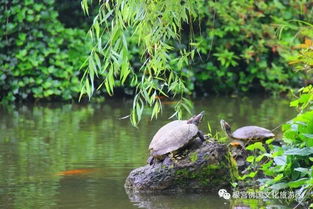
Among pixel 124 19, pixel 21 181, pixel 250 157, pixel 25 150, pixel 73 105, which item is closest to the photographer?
pixel 124 19

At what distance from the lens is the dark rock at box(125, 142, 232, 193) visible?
21.7 feet

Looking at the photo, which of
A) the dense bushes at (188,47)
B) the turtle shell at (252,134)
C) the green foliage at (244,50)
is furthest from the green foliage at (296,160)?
the green foliage at (244,50)

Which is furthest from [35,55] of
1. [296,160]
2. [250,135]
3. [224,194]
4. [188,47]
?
[296,160]

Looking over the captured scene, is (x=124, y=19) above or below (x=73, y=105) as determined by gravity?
above

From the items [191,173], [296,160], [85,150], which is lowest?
[85,150]

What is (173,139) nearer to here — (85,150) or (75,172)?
(75,172)

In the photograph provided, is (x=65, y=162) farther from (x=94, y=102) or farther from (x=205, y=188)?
(x=94, y=102)

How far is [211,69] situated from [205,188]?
8530mm

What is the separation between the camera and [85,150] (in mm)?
8766

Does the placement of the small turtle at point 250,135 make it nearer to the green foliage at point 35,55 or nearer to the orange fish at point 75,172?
the orange fish at point 75,172

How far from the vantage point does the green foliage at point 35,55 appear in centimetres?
1383

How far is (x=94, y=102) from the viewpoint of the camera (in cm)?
1398

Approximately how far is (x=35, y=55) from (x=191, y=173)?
7.91 metres

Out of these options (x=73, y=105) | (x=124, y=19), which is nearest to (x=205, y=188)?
(x=124, y=19)
